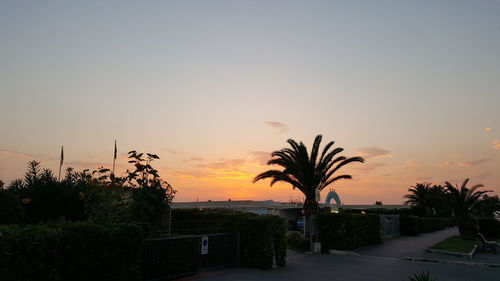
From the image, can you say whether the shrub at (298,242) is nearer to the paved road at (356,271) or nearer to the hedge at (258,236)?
the paved road at (356,271)

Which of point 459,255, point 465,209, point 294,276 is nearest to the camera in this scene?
point 294,276

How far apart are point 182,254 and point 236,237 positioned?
2.92 meters

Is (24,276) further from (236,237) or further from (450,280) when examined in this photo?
(450,280)

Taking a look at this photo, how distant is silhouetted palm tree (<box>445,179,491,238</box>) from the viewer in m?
26.8

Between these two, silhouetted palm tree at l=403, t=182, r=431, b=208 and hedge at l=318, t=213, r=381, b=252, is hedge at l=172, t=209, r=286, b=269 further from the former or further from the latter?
silhouetted palm tree at l=403, t=182, r=431, b=208

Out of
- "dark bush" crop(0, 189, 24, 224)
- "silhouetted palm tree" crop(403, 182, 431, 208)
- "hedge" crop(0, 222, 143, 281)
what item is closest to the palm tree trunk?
"hedge" crop(0, 222, 143, 281)

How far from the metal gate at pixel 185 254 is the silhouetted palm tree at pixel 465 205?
20706mm

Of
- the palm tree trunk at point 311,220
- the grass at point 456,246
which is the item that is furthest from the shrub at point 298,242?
the grass at point 456,246

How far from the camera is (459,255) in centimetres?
1762

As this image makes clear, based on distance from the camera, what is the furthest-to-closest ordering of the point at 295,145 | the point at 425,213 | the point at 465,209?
the point at 425,213 → the point at 465,209 → the point at 295,145

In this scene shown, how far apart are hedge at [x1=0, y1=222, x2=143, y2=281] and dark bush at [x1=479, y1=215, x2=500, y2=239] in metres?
31.6

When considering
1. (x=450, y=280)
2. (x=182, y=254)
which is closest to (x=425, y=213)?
(x=450, y=280)

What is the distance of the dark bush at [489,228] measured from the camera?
30.9 metres

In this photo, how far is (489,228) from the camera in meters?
31.0
